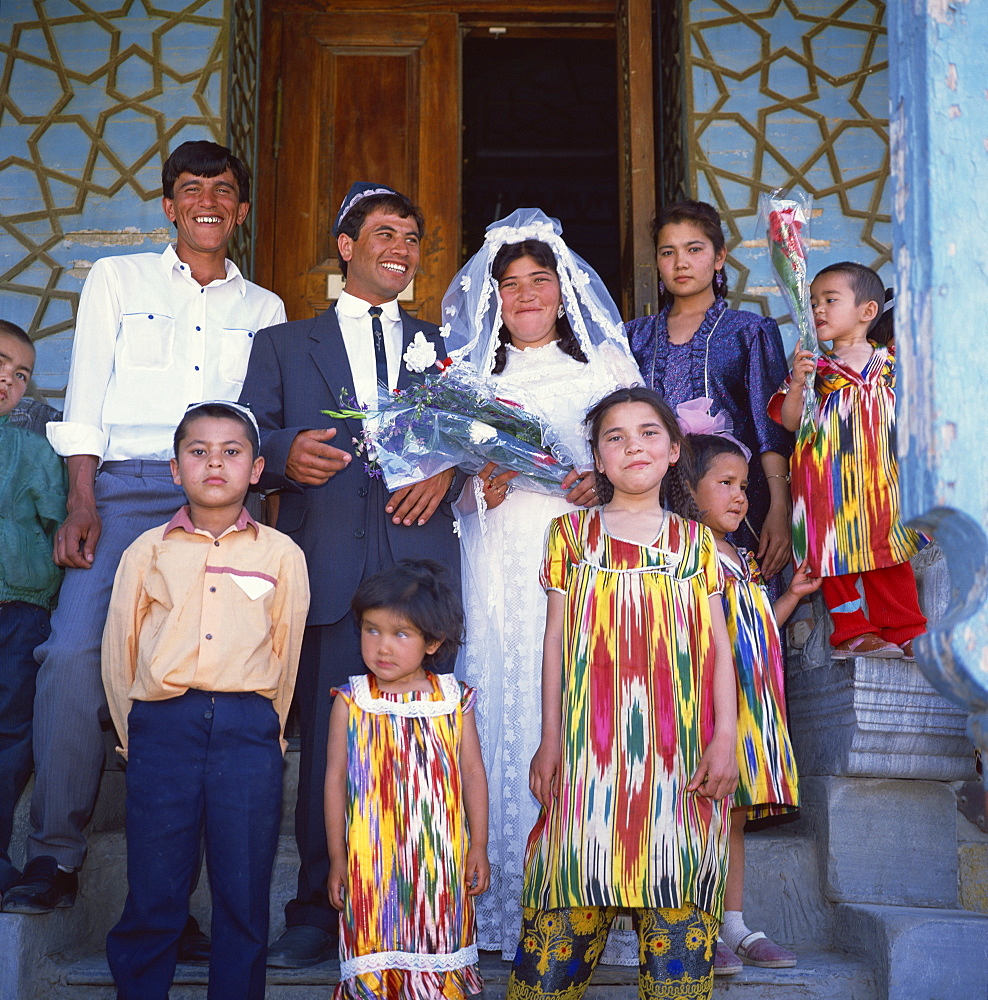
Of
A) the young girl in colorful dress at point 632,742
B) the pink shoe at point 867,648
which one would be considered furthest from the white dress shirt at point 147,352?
the pink shoe at point 867,648

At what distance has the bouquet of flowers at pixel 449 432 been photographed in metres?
3.35

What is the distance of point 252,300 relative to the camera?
4172 mm

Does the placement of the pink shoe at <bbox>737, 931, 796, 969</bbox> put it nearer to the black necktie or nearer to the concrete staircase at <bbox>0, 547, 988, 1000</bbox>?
the concrete staircase at <bbox>0, 547, 988, 1000</bbox>

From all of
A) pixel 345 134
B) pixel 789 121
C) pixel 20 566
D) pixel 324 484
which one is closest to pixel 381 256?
pixel 324 484

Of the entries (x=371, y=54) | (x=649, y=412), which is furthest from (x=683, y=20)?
(x=649, y=412)

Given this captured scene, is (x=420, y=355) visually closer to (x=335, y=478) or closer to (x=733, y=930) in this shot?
(x=335, y=478)

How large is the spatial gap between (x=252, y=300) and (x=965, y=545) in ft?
9.55

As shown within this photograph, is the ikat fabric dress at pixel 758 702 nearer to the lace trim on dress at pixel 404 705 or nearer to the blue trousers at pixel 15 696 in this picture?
the lace trim on dress at pixel 404 705

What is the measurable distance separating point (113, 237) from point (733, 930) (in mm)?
4252

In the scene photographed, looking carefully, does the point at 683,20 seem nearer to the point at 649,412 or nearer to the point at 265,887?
the point at 649,412

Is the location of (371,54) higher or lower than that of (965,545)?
higher

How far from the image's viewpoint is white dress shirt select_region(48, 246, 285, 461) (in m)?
3.78

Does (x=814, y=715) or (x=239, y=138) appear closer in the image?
(x=814, y=715)

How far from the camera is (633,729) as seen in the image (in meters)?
2.90
